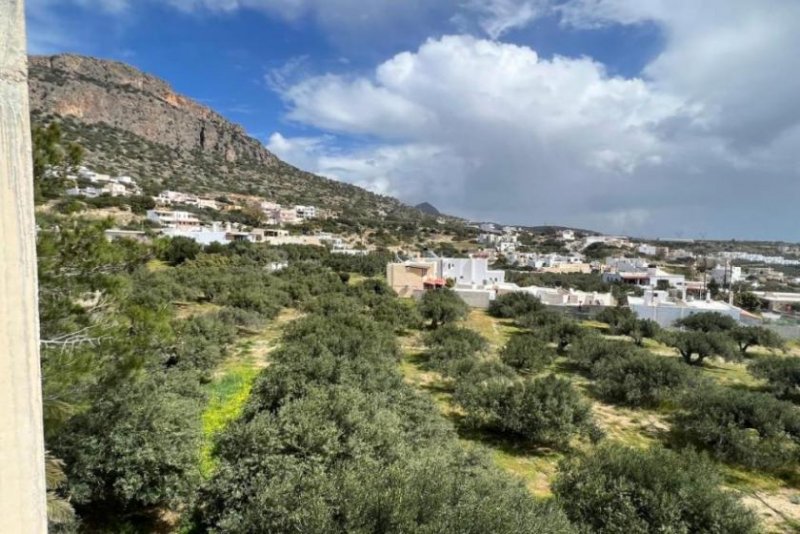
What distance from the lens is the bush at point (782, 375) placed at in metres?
18.2

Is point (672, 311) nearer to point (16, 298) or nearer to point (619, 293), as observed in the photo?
point (619, 293)

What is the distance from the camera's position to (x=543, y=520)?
5520mm

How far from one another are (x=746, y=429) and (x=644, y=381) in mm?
3813

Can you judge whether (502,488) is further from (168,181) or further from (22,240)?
(168,181)

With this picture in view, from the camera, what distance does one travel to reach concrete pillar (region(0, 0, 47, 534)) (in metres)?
1.39

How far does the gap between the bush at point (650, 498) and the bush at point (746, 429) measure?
236 inches

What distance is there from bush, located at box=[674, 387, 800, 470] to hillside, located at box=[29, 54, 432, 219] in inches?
3378

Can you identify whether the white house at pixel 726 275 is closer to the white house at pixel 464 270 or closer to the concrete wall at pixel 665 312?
the concrete wall at pixel 665 312

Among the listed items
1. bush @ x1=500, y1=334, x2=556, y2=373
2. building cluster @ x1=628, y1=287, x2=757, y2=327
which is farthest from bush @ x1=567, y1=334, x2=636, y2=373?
building cluster @ x1=628, y1=287, x2=757, y2=327

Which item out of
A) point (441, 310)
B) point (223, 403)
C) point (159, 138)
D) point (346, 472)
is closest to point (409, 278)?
point (441, 310)

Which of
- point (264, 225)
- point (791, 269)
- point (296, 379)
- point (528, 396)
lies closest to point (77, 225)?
point (296, 379)

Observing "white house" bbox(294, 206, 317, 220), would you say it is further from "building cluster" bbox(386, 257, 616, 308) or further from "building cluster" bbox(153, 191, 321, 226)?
"building cluster" bbox(386, 257, 616, 308)

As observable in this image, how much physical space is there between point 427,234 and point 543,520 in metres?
91.0

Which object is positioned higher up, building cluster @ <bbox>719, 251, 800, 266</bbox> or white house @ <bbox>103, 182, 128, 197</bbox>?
white house @ <bbox>103, 182, 128, 197</bbox>
